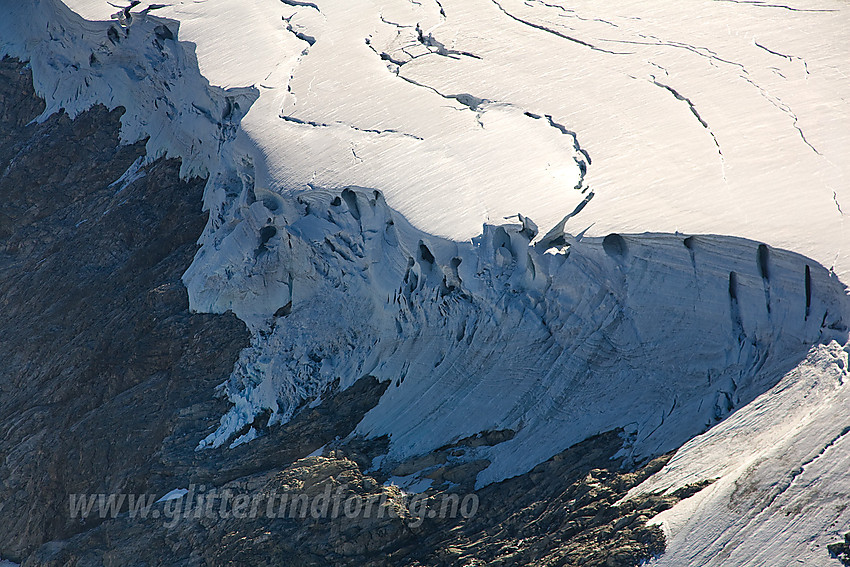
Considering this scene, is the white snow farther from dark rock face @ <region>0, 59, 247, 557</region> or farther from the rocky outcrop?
dark rock face @ <region>0, 59, 247, 557</region>

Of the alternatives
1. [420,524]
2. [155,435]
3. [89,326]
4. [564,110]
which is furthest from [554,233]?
[89,326]

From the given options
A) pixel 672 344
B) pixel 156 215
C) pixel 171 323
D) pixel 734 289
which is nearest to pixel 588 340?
pixel 672 344

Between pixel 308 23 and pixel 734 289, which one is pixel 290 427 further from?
pixel 308 23

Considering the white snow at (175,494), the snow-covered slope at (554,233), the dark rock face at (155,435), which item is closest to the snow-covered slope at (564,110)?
the snow-covered slope at (554,233)

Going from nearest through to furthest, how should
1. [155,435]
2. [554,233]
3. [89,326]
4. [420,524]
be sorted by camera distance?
[420,524] < [554,233] < [155,435] < [89,326]

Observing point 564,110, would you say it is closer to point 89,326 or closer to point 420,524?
point 420,524

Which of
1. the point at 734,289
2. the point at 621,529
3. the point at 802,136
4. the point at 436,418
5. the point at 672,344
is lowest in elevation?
the point at 436,418

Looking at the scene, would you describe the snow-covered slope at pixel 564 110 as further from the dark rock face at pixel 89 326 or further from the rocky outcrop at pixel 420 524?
the dark rock face at pixel 89 326
